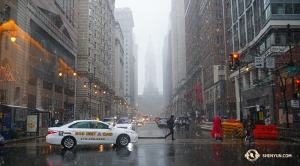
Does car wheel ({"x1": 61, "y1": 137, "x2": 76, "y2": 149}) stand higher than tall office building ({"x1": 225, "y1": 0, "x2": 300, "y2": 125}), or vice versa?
tall office building ({"x1": 225, "y1": 0, "x2": 300, "y2": 125})

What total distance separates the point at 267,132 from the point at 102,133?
1316cm

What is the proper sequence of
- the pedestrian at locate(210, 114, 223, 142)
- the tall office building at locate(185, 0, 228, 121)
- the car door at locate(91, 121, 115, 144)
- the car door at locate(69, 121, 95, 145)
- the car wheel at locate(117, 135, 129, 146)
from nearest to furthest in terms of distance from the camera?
the car door at locate(69, 121, 95, 145), the car door at locate(91, 121, 115, 144), the car wheel at locate(117, 135, 129, 146), the pedestrian at locate(210, 114, 223, 142), the tall office building at locate(185, 0, 228, 121)

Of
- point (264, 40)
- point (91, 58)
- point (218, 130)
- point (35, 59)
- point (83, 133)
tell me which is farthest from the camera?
point (91, 58)

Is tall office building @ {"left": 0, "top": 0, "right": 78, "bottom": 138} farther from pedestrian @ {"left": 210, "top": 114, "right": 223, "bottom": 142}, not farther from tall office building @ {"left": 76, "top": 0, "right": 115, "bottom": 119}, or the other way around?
pedestrian @ {"left": 210, "top": 114, "right": 223, "bottom": 142}

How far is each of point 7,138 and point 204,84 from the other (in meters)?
66.7

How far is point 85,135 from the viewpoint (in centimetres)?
1634

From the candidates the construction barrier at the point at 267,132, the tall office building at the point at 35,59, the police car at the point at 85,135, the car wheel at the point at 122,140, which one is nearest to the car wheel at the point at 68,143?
the police car at the point at 85,135

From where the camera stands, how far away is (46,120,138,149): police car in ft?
52.2

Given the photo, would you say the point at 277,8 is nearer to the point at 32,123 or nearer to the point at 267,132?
the point at 267,132

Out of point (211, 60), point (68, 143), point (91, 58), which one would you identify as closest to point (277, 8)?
point (68, 143)

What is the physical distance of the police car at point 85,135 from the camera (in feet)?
52.2

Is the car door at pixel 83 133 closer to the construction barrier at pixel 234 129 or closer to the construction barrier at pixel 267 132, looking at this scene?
the construction barrier at pixel 234 129

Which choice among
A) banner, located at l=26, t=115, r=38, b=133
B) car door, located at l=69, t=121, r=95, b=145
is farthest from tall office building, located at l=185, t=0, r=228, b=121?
car door, located at l=69, t=121, r=95, b=145

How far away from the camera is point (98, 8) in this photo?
279 feet
